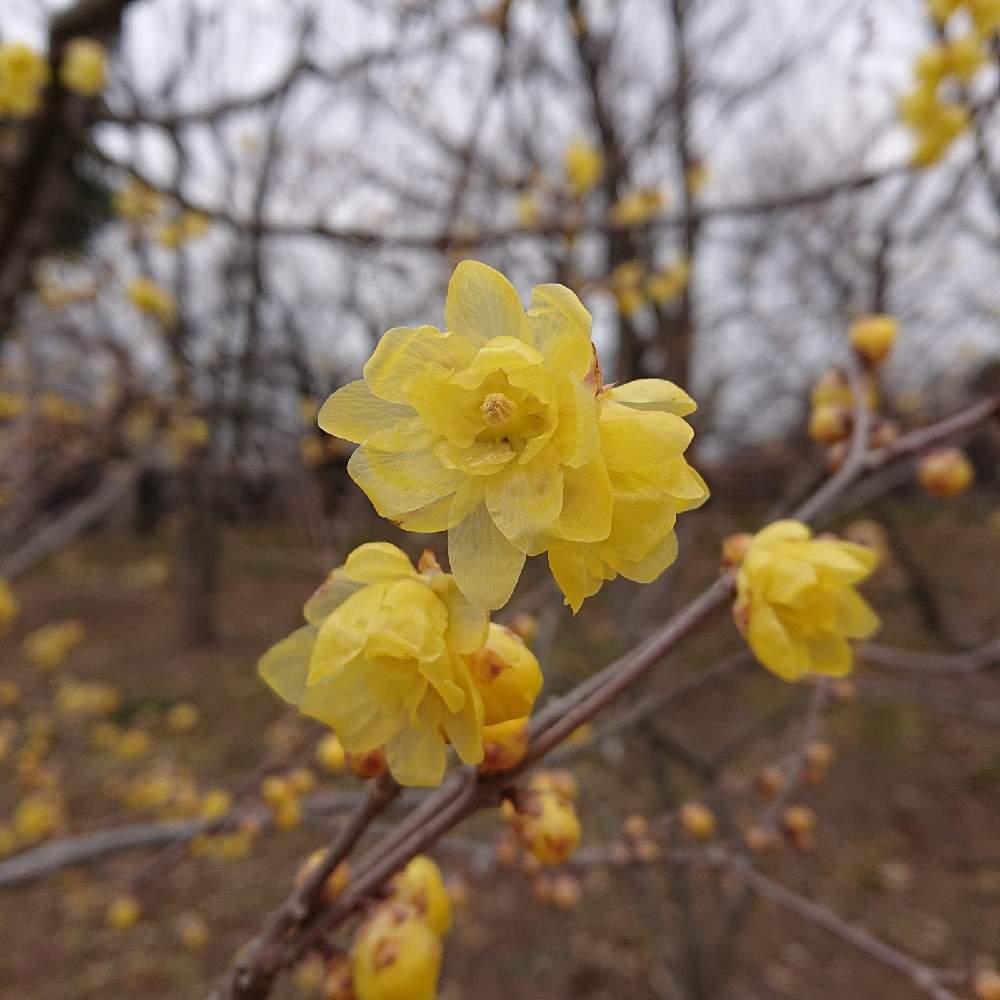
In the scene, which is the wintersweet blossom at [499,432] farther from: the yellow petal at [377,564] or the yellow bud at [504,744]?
the yellow bud at [504,744]

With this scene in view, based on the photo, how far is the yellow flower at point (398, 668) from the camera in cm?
54

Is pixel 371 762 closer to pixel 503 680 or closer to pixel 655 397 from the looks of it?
pixel 503 680

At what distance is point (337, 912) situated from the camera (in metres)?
0.70

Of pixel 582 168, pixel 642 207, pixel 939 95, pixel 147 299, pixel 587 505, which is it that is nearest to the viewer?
pixel 587 505

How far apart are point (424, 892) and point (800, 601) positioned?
54 cm

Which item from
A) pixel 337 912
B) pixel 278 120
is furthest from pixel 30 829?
pixel 278 120

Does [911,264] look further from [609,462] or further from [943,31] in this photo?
[609,462]

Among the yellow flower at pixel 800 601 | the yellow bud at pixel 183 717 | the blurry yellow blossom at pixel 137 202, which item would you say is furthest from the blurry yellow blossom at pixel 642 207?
the yellow bud at pixel 183 717

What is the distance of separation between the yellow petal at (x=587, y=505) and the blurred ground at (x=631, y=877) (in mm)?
1668

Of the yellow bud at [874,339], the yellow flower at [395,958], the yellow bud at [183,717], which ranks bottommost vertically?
the yellow bud at [183,717]

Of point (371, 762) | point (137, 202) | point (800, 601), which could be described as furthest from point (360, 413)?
point (137, 202)

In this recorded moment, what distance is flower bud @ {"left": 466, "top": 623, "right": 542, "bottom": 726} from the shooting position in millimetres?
559

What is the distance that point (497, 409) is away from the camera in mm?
539

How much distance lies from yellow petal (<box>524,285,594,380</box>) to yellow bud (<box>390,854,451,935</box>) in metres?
0.58
